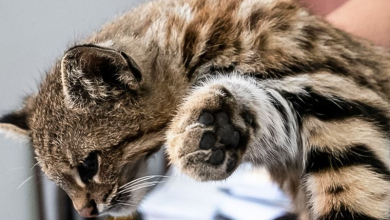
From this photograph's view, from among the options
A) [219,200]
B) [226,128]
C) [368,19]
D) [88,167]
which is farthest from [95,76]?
[368,19]

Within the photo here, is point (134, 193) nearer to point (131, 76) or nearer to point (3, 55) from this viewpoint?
point (131, 76)

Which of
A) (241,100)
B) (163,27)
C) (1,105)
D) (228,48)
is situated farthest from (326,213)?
(1,105)

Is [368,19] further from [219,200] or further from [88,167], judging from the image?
[88,167]

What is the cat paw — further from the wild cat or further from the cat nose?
A: the cat nose

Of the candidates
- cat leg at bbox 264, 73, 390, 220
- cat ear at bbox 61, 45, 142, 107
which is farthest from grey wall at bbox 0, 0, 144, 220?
cat leg at bbox 264, 73, 390, 220

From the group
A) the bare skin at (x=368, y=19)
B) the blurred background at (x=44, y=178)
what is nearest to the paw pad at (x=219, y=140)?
the blurred background at (x=44, y=178)

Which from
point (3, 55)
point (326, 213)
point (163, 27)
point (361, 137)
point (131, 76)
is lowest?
point (326, 213)
